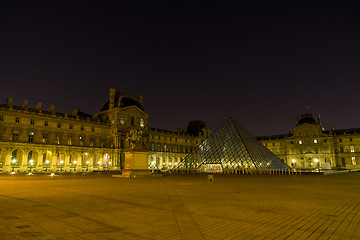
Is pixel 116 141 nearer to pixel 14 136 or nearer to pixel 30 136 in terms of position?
pixel 30 136

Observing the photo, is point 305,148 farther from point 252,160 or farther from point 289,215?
point 289,215

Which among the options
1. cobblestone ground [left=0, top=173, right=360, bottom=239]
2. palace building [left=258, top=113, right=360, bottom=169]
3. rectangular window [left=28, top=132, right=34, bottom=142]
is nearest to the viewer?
cobblestone ground [left=0, top=173, right=360, bottom=239]

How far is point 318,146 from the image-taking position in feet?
229

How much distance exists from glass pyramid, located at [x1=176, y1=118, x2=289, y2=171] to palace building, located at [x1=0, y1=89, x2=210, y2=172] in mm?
8134

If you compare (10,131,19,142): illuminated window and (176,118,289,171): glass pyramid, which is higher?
(10,131,19,142): illuminated window

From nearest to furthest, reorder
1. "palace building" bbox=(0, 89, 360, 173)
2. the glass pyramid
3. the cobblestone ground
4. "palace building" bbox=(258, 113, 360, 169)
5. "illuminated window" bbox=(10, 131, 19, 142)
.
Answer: the cobblestone ground, the glass pyramid, "palace building" bbox=(0, 89, 360, 173), "illuminated window" bbox=(10, 131, 19, 142), "palace building" bbox=(258, 113, 360, 169)

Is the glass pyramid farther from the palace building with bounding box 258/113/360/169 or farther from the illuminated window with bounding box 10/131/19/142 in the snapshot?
the palace building with bounding box 258/113/360/169

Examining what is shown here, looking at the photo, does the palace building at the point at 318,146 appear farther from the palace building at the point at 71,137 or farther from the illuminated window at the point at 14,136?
the illuminated window at the point at 14,136

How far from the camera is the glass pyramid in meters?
35.1

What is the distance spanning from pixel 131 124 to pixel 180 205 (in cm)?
5065

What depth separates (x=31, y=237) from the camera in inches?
175

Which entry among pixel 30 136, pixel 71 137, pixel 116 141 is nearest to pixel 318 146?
pixel 116 141

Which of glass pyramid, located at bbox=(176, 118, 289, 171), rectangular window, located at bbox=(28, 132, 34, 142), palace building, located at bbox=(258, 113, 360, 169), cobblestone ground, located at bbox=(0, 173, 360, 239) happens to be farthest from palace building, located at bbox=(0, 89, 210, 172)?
palace building, located at bbox=(258, 113, 360, 169)

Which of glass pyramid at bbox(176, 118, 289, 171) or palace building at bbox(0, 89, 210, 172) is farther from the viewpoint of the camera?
palace building at bbox(0, 89, 210, 172)
